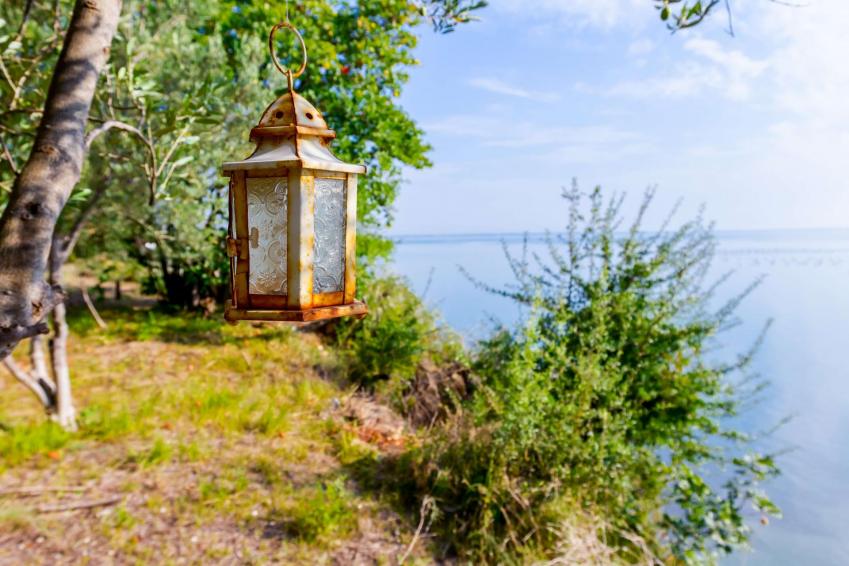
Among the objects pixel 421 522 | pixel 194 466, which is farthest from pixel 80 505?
pixel 421 522

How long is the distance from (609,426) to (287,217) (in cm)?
331

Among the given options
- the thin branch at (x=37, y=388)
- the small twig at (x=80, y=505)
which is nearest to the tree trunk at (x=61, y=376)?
the thin branch at (x=37, y=388)

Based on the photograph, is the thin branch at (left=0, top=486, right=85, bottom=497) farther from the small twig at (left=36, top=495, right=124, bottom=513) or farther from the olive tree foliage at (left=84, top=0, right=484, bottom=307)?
the olive tree foliage at (left=84, top=0, right=484, bottom=307)

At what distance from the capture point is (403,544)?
3531 mm

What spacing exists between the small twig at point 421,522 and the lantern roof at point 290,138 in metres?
2.85

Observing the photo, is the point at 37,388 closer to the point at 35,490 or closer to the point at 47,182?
the point at 35,490

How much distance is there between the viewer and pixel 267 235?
148 centimetres

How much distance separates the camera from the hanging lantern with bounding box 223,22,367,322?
1393 mm

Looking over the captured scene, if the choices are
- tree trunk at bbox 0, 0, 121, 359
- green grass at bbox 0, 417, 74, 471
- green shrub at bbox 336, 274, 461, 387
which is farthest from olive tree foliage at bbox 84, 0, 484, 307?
tree trunk at bbox 0, 0, 121, 359

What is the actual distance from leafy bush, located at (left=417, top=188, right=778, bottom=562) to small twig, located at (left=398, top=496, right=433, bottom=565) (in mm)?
127

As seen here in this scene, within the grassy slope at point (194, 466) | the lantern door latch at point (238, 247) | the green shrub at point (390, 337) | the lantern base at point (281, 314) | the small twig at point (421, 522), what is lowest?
the small twig at point (421, 522)

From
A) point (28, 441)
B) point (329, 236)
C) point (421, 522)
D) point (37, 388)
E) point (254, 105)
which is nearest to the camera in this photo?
point (329, 236)

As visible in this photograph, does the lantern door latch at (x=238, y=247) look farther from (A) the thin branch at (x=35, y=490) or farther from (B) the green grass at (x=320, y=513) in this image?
(A) the thin branch at (x=35, y=490)

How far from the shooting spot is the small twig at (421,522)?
342 cm
